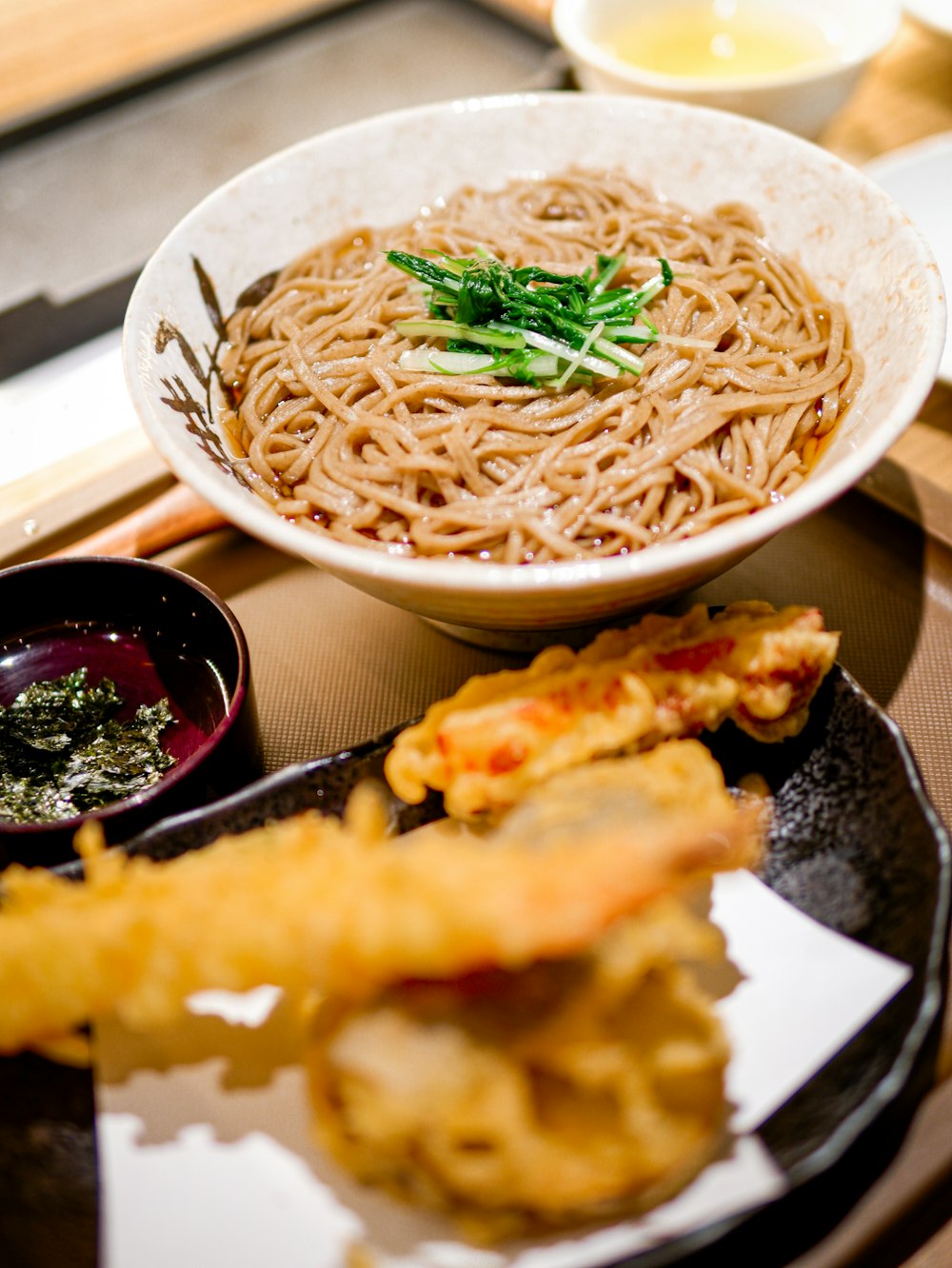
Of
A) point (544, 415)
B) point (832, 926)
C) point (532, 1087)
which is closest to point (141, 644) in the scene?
point (544, 415)

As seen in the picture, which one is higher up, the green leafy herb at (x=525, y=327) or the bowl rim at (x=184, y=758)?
the green leafy herb at (x=525, y=327)

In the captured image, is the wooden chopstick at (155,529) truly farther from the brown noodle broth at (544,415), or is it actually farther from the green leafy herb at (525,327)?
the green leafy herb at (525,327)

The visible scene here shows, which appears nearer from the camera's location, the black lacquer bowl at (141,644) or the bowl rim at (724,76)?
the black lacquer bowl at (141,644)

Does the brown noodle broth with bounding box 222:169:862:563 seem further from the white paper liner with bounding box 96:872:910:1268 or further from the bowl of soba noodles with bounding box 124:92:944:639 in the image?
the white paper liner with bounding box 96:872:910:1268

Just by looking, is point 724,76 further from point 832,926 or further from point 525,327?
point 832,926

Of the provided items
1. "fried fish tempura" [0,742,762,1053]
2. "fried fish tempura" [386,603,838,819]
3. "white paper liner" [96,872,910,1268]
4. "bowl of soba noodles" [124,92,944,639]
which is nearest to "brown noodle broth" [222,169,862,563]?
"bowl of soba noodles" [124,92,944,639]

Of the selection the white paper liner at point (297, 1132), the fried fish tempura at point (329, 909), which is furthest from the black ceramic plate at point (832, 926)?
the fried fish tempura at point (329, 909)

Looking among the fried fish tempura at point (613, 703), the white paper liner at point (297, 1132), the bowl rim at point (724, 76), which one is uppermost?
the bowl rim at point (724, 76)

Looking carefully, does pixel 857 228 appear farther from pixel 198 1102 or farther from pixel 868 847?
pixel 198 1102

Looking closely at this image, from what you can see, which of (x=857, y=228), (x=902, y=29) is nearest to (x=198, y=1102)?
(x=857, y=228)
